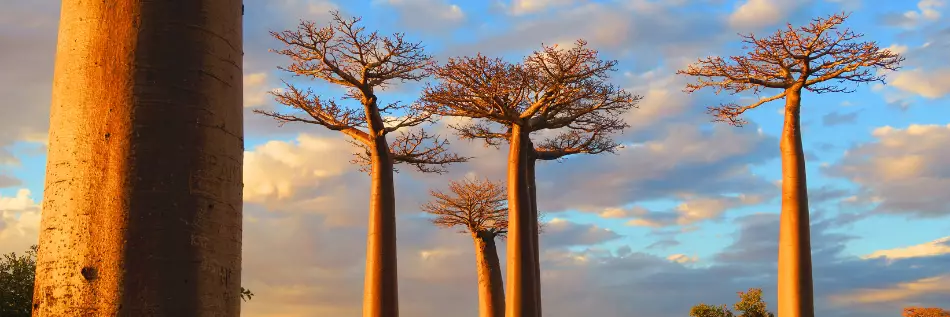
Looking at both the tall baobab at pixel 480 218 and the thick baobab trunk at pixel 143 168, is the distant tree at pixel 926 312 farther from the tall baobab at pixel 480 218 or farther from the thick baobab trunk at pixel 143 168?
the thick baobab trunk at pixel 143 168

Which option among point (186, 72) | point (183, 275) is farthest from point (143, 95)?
point (183, 275)

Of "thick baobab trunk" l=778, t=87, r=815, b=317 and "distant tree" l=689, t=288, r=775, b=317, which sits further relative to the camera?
"distant tree" l=689, t=288, r=775, b=317

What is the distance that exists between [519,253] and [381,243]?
2242 mm

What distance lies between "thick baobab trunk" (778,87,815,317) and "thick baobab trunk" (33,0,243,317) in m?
11.4

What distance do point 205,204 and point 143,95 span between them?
40cm

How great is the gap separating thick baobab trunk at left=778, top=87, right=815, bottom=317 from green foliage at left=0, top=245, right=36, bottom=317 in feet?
40.9

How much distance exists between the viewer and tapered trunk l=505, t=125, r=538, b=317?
1529 centimetres

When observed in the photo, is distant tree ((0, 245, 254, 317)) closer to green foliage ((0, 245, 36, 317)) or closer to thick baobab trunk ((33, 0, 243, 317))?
green foliage ((0, 245, 36, 317))

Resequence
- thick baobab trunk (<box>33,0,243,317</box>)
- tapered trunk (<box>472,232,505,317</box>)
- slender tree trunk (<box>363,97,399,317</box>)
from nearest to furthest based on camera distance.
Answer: thick baobab trunk (<box>33,0,243,317</box>) → slender tree trunk (<box>363,97,399,317</box>) → tapered trunk (<box>472,232,505,317</box>)

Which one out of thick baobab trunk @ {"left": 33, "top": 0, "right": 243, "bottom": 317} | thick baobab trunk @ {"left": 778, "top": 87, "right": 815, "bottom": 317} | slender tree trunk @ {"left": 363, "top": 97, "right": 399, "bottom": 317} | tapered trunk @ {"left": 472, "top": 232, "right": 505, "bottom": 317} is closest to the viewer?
thick baobab trunk @ {"left": 33, "top": 0, "right": 243, "bottom": 317}

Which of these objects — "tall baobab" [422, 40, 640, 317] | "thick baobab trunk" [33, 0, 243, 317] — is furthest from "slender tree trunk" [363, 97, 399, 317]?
"thick baobab trunk" [33, 0, 243, 317]

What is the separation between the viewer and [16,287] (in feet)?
55.4

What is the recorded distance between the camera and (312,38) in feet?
52.7

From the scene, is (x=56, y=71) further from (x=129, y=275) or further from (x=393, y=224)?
(x=393, y=224)
